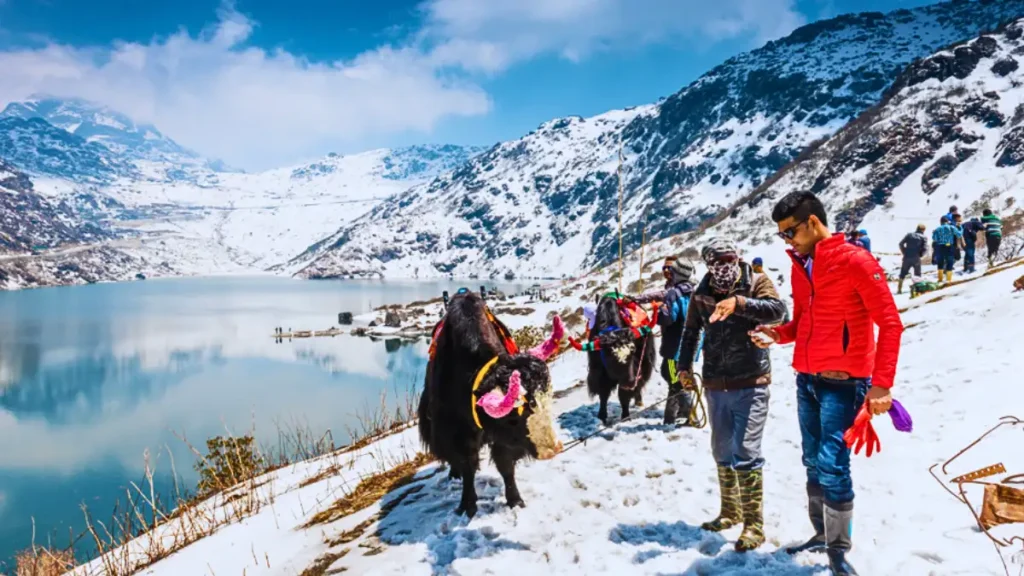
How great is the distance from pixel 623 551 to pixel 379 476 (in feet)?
12.8

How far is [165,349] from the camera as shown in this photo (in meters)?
56.2

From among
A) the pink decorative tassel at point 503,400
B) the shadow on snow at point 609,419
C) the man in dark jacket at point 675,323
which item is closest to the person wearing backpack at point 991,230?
the man in dark jacket at point 675,323

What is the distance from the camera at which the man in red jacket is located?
9.61ft

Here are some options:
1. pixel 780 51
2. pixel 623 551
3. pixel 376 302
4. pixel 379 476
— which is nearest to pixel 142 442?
pixel 379 476

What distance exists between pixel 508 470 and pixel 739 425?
82.0 inches

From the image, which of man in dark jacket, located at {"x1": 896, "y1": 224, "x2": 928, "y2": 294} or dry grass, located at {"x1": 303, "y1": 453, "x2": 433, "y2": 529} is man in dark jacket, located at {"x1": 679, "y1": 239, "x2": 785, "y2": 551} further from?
man in dark jacket, located at {"x1": 896, "y1": 224, "x2": 928, "y2": 294}

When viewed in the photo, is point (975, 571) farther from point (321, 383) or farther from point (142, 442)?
point (321, 383)

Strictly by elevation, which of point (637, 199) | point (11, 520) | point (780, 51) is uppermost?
point (780, 51)

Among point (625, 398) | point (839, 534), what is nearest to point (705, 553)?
point (839, 534)

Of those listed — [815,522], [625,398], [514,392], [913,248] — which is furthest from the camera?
[913,248]

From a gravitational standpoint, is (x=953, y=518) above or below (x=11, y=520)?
above

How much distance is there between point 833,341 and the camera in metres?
3.08

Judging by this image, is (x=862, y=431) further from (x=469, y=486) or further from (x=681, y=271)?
(x=681, y=271)

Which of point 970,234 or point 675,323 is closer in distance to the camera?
point 675,323
